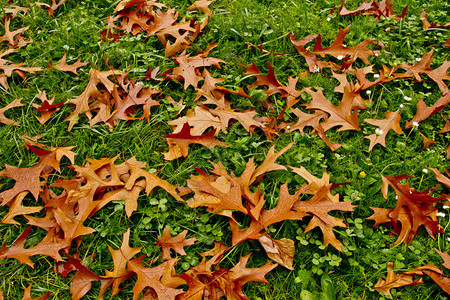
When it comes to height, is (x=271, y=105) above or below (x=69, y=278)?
above

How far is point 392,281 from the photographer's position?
1.67 m

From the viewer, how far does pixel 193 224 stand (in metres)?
1.88

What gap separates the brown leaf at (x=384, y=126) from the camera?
215 centimetres

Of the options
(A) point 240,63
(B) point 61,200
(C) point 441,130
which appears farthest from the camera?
(A) point 240,63

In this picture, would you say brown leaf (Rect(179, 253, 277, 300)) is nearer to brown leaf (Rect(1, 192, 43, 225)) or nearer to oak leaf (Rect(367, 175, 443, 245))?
oak leaf (Rect(367, 175, 443, 245))

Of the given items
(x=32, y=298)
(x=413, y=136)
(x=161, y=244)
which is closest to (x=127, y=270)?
(x=161, y=244)

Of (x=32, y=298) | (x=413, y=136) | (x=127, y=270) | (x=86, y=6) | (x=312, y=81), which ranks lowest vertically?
(x=32, y=298)

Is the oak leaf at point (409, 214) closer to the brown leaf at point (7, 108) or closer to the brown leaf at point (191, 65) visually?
the brown leaf at point (191, 65)

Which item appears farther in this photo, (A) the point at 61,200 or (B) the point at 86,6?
(B) the point at 86,6

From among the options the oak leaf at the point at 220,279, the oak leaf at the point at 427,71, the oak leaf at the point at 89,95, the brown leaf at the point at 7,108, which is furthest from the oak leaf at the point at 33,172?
the oak leaf at the point at 427,71

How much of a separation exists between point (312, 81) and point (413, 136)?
766 mm

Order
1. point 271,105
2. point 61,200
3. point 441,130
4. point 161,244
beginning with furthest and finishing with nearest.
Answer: point 271,105 < point 441,130 < point 61,200 < point 161,244

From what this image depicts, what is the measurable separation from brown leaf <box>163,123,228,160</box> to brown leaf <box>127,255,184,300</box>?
67 cm

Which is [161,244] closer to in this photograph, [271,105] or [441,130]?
[271,105]
